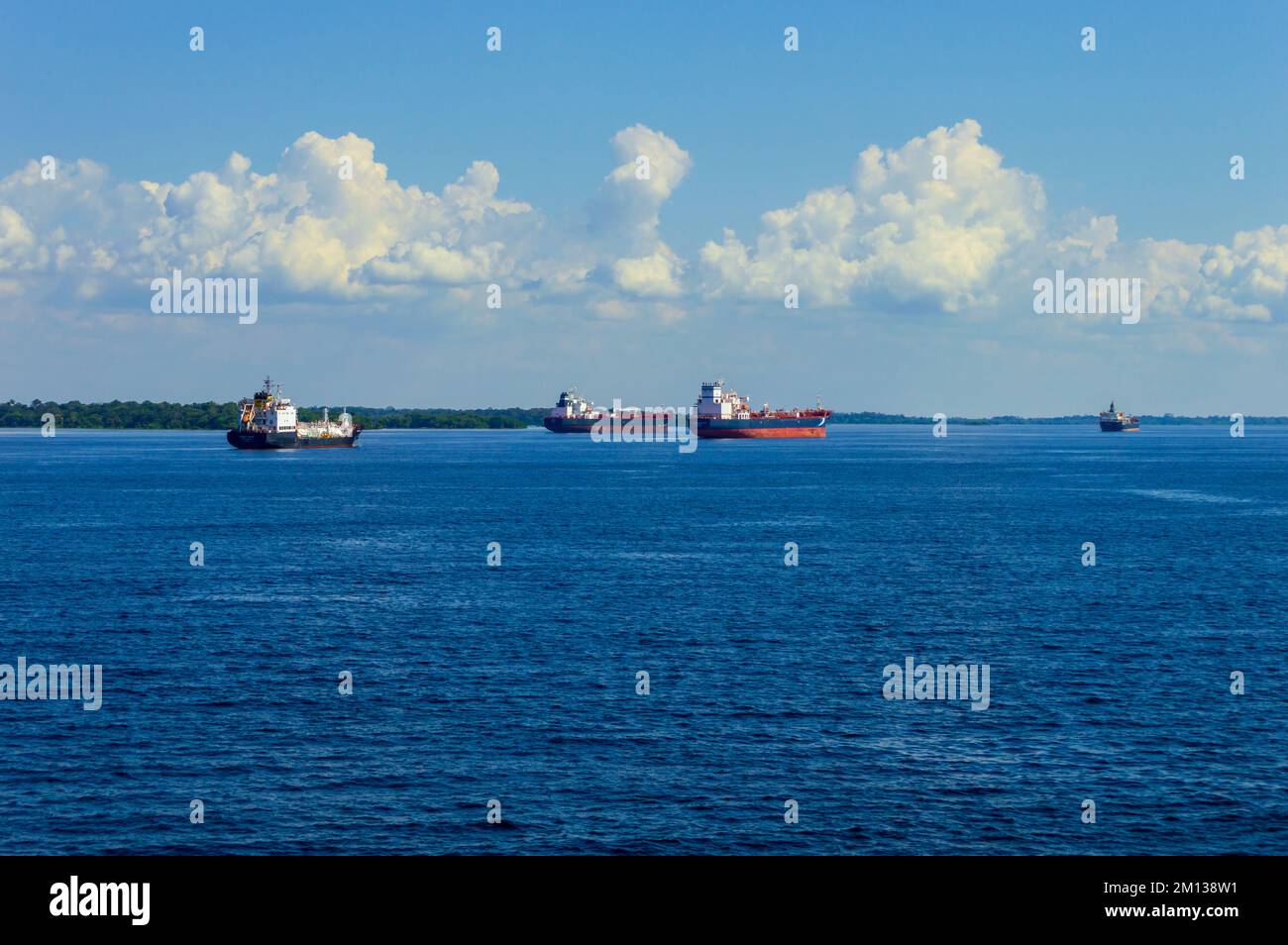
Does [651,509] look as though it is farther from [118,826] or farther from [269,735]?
[118,826]

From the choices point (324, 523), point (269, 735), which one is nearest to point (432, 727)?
point (269, 735)

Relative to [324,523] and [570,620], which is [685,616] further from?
[324,523]
